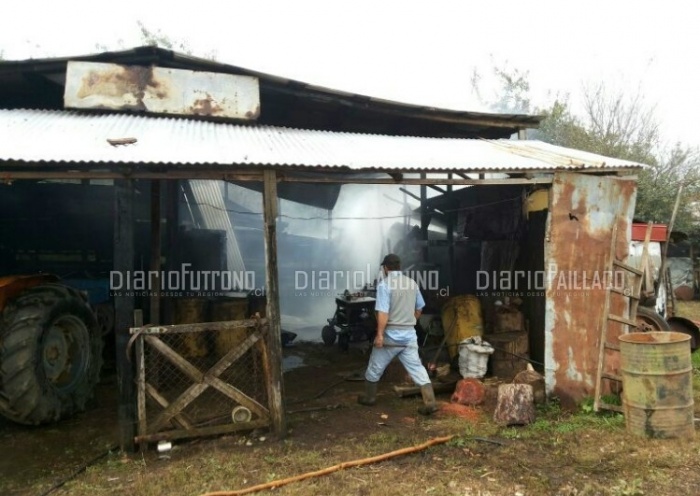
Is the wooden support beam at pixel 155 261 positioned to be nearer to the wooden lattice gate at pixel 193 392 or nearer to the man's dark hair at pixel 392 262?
the wooden lattice gate at pixel 193 392

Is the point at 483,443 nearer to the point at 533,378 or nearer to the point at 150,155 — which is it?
the point at 533,378

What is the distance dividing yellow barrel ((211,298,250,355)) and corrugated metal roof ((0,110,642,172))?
3.24 m

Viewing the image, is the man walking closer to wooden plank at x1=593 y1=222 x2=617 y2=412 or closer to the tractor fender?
wooden plank at x1=593 y1=222 x2=617 y2=412

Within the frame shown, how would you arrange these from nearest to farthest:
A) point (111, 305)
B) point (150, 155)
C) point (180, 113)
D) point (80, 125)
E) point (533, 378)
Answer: point (150, 155) → point (80, 125) → point (533, 378) → point (180, 113) → point (111, 305)

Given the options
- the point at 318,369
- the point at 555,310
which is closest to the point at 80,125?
the point at 318,369

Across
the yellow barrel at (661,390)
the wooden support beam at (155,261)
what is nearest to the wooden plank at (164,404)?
the wooden support beam at (155,261)

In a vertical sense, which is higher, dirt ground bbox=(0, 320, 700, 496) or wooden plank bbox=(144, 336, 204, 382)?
wooden plank bbox=(144, 336, 204, 382)

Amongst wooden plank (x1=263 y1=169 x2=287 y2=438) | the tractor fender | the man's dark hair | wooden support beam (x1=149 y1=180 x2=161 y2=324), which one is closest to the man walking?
the man's dark hair

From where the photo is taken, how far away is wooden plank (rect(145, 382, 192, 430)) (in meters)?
4.87

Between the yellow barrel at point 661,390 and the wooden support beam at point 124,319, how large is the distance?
527cm

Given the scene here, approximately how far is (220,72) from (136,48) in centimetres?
113

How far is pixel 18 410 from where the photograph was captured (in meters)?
4.95

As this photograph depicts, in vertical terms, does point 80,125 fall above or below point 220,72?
below

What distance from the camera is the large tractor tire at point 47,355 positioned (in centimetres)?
492
